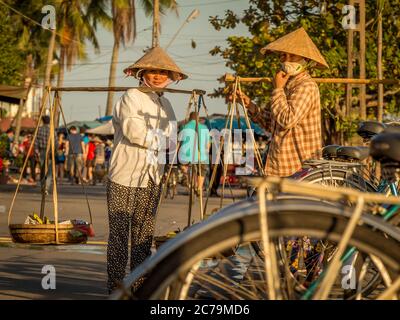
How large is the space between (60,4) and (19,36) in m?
5.76

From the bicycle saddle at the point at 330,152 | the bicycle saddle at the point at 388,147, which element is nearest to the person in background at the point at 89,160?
the bicycle saddle at the point at 330,152

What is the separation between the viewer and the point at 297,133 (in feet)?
26.9

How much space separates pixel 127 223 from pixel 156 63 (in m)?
1.17

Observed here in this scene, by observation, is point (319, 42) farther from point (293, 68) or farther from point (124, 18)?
point (124, 18)

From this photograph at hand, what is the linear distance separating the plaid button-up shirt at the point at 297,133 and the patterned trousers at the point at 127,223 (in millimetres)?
1051

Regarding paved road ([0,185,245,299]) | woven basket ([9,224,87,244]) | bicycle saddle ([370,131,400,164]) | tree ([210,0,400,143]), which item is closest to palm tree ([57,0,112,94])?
tree ([210,0,400,143])

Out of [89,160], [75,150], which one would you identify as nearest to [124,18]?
[89,160]

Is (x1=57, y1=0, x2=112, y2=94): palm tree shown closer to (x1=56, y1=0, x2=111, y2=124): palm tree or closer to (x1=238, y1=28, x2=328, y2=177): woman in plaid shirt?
(x1=56, y1=0, x2=111, y2=124): palm tree

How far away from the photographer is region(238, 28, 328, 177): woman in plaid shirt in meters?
8.00

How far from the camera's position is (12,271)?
960 centimetres

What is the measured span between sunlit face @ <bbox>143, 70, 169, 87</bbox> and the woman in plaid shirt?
647 mm

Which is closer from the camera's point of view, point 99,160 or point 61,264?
point 61,264

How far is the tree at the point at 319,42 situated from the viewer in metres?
27.6

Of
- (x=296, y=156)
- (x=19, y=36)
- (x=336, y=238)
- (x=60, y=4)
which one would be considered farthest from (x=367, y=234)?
(x=19, y=36)
